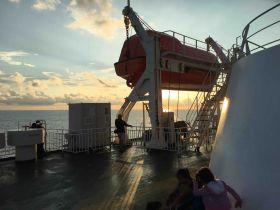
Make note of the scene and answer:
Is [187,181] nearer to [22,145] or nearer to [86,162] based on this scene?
[86,162]

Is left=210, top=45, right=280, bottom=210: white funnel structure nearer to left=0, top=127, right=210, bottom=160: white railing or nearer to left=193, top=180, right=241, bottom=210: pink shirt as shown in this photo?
left=193, top=180, right=241, bottom=210: pink shirt

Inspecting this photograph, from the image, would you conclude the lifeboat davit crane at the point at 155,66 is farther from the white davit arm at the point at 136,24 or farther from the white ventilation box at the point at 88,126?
the white ventilation box at the point at 88,126

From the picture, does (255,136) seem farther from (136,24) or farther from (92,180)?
(136,24)

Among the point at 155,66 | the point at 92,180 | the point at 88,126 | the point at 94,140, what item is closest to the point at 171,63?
the point at 155,66

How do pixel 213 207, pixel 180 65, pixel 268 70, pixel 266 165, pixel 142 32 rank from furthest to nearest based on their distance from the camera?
pixel 180 65
pixel 142 32
pixel 268 70
pixel 266 165
pixel 213 207

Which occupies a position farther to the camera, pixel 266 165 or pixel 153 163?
pixel 153 163

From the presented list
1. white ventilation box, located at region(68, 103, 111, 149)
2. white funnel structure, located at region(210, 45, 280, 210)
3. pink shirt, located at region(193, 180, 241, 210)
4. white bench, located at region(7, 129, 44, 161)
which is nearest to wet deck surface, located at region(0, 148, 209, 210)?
white bench, located at region(7, 129, 44, 161)

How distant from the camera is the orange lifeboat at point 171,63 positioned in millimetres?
16875

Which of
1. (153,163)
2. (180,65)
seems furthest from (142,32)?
(153,163)

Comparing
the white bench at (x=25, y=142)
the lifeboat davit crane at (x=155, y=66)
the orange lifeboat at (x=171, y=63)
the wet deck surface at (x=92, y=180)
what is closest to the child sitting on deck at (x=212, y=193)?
the wet deck surface at (x=92, y=180)

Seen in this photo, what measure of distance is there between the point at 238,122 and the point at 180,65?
11.4 m

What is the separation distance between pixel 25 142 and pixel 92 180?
3.96m

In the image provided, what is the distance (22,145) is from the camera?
41.2 feet

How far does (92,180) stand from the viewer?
32.5ft
